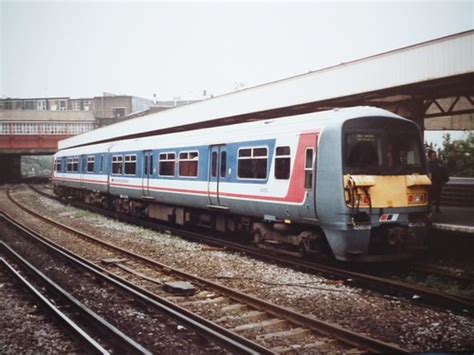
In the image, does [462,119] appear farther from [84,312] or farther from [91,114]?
[91,114]

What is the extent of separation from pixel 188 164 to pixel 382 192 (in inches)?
272

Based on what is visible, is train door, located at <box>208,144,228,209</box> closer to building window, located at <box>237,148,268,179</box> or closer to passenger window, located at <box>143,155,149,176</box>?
building window, located at <box>237,148,268,179</box>

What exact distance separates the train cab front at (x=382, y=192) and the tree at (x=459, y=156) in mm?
18181

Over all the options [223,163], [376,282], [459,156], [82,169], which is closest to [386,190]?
[376,282]

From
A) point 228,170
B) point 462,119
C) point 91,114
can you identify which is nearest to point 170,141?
point 228,170

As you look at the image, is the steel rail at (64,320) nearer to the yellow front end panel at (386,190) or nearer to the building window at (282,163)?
the yellow front end panel at (386,190)

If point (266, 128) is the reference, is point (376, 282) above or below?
below

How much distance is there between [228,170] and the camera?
40.2ft

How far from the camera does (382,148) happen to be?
30.3ft

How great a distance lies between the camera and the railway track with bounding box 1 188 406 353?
18.6 feet

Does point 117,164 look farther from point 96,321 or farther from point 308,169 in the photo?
point 96,321

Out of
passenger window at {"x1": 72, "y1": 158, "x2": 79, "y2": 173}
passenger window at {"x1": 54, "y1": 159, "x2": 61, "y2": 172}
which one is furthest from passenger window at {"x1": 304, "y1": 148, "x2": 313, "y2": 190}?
passenger window at {"x1": 54, "y1": 159, "x2": 61, "y2": 172}

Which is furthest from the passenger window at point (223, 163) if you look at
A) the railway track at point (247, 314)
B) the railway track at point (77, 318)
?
the railway track at point (77, 318)

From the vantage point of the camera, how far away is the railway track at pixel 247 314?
5.68 metres
